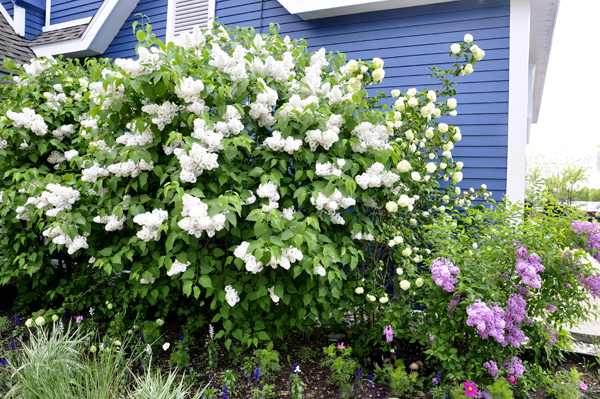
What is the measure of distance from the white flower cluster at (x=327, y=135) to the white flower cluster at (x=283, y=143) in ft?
0.32

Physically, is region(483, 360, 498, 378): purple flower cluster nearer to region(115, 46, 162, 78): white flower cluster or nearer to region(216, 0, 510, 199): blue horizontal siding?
region(216, 0, 510, 199): blue horizontal siding

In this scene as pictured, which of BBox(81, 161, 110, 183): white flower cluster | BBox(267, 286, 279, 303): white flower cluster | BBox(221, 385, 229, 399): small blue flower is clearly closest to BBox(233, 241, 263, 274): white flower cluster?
BBox(267, 286, 279, 303): white flower cluster

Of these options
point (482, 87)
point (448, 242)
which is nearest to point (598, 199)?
point (482, 87)

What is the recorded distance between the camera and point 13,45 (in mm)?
6227

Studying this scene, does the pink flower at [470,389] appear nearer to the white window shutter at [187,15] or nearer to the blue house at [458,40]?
the blue house at [458,40]

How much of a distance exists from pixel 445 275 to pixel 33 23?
835cm

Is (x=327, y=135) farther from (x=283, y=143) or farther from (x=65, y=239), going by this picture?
(x=65, y=239)

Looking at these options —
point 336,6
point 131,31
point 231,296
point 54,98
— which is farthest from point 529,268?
point 131,31

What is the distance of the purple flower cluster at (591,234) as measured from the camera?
2467 mm

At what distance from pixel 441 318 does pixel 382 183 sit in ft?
3.50

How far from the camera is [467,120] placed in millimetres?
4145

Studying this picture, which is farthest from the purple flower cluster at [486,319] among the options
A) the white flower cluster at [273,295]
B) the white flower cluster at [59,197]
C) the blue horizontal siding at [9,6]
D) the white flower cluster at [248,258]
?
the blue horizontal siding at [9,6]

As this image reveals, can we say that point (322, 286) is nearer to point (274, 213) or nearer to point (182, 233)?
point (274, 213)

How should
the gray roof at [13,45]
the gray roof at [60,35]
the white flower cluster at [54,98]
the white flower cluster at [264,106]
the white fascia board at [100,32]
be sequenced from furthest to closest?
the gray roof at [60,35] < the gray roof at [13,45] < the white fascia board at [100,32] < the white flower cluster at [54,98] < the white flower cluster at [264,106]
